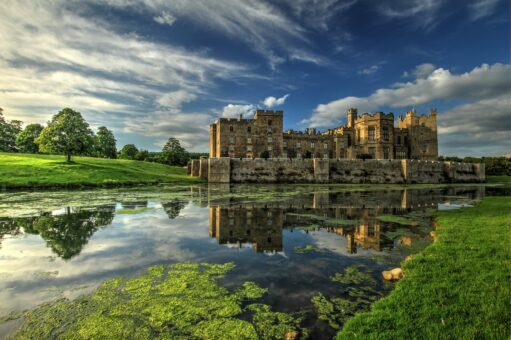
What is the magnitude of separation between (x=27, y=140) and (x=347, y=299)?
93137 millimetres

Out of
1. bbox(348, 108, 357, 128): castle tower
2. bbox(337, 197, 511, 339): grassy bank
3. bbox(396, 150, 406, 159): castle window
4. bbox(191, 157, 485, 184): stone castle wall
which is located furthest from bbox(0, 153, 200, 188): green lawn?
bbox(396, 150, 406, 159): castle window

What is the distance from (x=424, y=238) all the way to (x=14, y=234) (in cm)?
1726

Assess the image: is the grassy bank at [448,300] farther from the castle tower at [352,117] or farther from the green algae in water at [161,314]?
the castle tower at [352,117]

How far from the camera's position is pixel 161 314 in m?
5.22

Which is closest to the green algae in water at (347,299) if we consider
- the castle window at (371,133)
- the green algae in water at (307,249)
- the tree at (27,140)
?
the green algae in water at (307,249)

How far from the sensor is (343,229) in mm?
12539

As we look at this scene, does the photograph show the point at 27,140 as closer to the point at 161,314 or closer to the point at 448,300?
the point at 161,314

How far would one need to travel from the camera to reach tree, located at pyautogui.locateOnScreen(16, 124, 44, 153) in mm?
71375

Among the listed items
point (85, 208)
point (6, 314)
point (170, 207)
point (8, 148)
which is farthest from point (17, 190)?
point (8, 148)

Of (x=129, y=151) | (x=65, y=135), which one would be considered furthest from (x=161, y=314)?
(x=129, y=151)

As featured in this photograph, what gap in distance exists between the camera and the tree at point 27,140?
234 ft

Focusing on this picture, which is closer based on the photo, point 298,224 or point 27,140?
point 298,224

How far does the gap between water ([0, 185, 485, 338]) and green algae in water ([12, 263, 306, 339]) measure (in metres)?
0.41

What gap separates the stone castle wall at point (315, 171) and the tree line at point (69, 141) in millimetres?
20866
